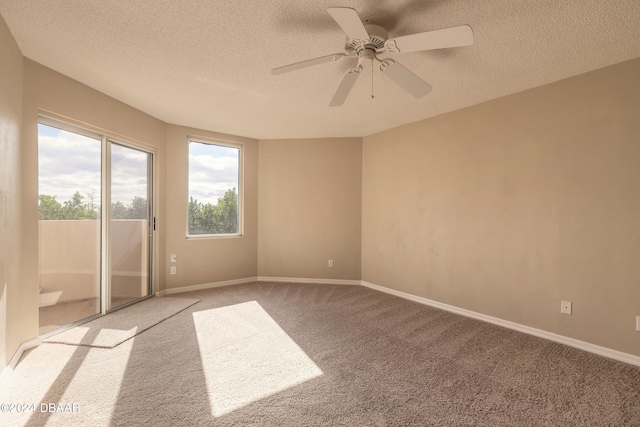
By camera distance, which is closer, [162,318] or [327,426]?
[327,426]

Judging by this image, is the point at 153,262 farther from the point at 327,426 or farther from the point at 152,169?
the point at 327,426

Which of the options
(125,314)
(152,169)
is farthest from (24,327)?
(152,169)

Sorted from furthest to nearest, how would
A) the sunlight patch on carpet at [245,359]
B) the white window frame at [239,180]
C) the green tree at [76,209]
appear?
the white window frame at [239,180], the green tree at [76,209], the sunlight patch on carpet at [245,359]

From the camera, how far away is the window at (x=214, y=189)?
14.9 ft

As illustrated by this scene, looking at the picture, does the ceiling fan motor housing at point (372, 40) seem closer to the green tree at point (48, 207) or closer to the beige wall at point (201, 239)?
the green tree at point (48, 207)

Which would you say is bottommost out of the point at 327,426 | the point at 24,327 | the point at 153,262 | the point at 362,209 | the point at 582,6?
the point at 327,426

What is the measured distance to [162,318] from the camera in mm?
3246

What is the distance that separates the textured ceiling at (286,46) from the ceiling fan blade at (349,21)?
0.73 ft

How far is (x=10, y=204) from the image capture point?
218 cm

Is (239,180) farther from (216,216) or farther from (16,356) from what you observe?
(16,356)

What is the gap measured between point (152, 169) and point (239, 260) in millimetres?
1858

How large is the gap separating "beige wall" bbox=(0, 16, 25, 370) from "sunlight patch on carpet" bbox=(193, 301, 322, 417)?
1330 mm

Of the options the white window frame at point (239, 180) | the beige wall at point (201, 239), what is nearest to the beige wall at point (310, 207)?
the beige wall at point (201, 239)

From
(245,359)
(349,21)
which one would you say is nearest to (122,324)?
(245,359)
